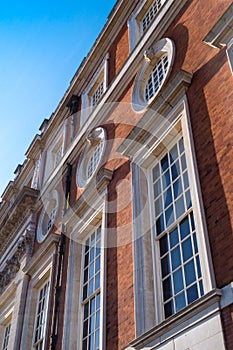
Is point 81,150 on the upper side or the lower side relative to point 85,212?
upper

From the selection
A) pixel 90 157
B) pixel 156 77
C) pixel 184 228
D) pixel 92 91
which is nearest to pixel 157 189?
pixel 184 228

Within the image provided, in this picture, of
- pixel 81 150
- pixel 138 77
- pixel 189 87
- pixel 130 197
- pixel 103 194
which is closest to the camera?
pixel 189 87

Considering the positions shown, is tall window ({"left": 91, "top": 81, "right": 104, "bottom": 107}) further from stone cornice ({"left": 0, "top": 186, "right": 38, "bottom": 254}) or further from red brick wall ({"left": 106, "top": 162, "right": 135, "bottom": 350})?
red brick wall ({"left": 106, "top": 162, "right": 135, "bottom": 350})

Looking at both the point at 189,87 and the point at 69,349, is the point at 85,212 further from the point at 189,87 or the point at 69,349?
the point at 189,87

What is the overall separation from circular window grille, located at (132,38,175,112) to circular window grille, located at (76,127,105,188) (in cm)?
192

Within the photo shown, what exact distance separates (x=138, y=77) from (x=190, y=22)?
2.45 m

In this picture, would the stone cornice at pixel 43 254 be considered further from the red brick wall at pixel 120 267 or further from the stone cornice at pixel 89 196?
the red brick wall at pixel 120 267

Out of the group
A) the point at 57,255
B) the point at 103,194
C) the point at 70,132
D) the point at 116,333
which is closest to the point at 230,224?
the point at 116,333

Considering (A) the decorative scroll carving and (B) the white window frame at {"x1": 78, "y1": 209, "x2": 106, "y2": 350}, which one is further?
(A) the decorative scroll carving

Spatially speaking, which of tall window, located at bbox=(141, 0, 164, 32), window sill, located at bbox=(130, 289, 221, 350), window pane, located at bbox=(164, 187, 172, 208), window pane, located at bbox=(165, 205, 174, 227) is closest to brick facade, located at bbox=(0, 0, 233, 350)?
window sill, located at bbox=(130, 289, 221, 350)

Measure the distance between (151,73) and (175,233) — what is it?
5.66m

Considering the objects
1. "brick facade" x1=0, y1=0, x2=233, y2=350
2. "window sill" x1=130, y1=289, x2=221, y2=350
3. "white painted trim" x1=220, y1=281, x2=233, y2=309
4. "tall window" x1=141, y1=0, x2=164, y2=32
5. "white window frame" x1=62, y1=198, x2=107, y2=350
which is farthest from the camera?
"tall window" x1=141, y1=0, x2=164, y2=32

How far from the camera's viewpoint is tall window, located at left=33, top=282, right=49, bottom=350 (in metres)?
14.6

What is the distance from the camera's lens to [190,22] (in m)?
12.1
